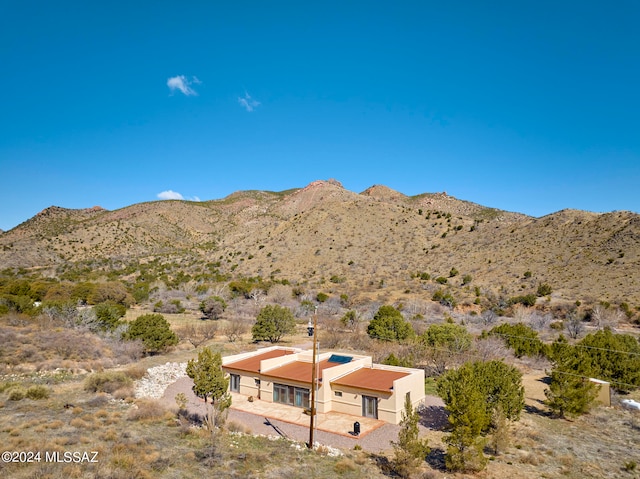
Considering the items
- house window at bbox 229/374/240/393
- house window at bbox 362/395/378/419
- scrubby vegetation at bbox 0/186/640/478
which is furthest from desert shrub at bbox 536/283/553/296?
house window at bbox 229/374/240/393

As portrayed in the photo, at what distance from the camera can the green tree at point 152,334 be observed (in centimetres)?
3719

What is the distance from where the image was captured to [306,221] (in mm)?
94938

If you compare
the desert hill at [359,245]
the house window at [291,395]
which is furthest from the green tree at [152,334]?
the desert hill at [359,245]

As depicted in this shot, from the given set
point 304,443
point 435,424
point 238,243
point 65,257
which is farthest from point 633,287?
point 65,257

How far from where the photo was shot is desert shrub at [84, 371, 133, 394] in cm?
2655

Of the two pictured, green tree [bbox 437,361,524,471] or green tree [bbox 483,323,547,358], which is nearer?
green tree [bbox 437,361,524,471]

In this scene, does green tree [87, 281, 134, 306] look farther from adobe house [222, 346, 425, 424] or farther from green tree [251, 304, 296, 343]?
adobe house [222, 346, 425, 424]

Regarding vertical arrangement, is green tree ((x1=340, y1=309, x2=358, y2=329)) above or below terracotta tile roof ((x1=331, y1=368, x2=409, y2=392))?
above

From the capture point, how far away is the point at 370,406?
23.6 metres

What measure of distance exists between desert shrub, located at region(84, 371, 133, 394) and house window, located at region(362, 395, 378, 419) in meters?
15.3

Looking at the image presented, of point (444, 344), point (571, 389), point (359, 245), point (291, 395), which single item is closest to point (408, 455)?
point (291, 395)

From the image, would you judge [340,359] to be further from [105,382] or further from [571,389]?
[105,382]

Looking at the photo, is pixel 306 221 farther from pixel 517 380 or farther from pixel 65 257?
pixel 517 380

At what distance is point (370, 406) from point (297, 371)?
5.45 metres
